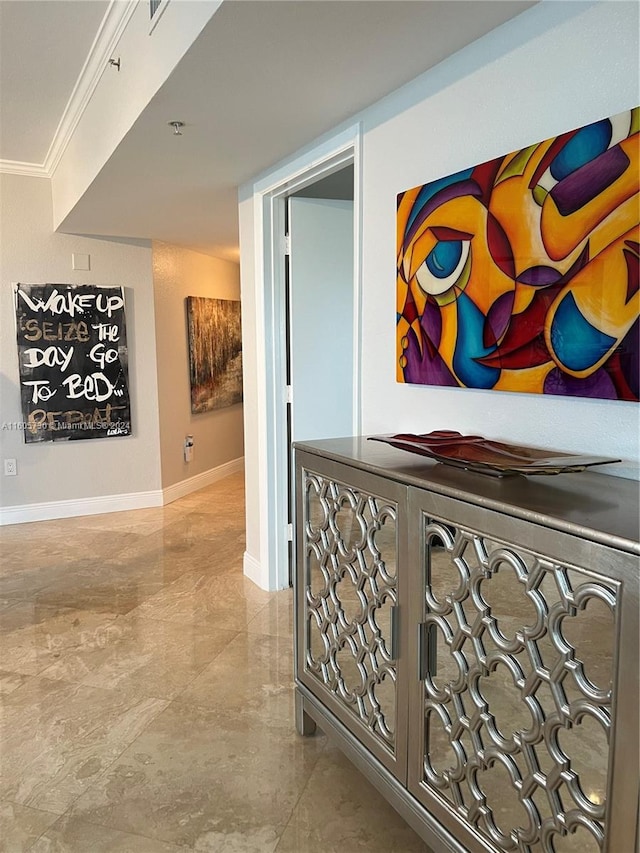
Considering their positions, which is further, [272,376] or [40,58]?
[272,376]

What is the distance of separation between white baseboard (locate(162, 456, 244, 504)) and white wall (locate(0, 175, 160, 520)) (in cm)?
16

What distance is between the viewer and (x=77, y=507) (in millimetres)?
5031

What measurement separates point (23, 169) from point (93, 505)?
2511 millimetres

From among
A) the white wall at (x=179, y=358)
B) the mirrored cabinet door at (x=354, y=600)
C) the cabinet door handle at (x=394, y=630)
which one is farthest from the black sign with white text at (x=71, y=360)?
the cabinet door handle at (x=394, y=630)

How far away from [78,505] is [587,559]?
460cm

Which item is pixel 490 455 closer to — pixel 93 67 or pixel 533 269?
pixel 533 269

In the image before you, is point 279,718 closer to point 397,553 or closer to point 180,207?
point 397,553

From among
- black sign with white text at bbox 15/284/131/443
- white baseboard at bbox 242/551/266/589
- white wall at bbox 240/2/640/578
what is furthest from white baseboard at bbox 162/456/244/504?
white wall at bbox 240/2/640/578

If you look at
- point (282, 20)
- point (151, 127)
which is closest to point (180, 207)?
point (151, 127)

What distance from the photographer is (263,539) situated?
3.48 metres

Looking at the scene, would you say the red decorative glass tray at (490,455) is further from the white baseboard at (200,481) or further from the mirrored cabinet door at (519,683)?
the white baseboard at (200,481)

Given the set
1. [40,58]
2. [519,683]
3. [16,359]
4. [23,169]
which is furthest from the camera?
[16,359]

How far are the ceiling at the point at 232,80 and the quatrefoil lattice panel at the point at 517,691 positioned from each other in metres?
1.27

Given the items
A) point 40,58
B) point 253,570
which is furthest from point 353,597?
point 40,58
